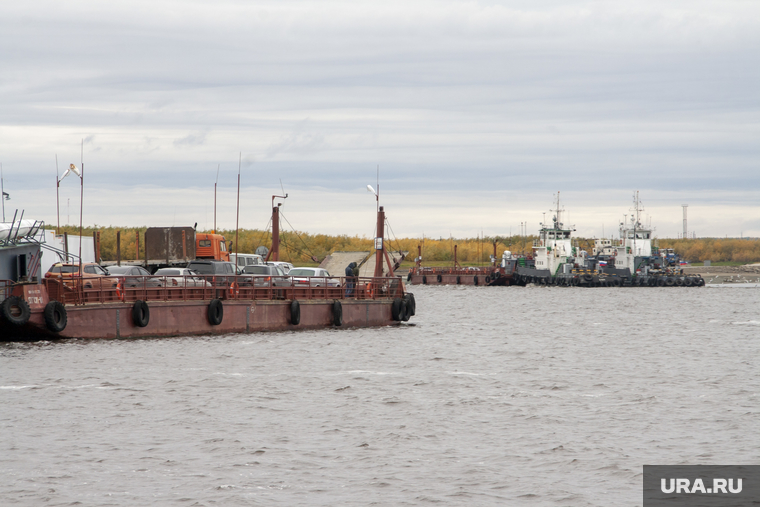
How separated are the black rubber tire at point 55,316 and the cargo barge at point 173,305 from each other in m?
0.03

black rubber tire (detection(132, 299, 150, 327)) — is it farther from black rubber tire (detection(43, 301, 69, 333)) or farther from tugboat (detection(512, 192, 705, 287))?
tugboat (detection(512, 192, 705, 287))

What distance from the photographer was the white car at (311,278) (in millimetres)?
39328

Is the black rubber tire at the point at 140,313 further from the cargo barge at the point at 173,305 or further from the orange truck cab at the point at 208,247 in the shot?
the orange truck cab at the point at 208,247

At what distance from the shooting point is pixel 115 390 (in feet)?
70.3

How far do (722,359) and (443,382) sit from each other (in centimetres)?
1225

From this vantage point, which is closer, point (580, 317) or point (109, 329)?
point (109, 329)

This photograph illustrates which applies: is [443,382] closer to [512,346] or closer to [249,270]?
[512,346]

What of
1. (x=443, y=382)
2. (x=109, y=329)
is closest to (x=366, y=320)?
(x=109, y=329)

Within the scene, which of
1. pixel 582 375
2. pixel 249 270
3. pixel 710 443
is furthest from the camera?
pixel 249 270

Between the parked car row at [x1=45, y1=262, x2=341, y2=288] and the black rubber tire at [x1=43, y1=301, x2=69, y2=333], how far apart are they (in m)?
1.15

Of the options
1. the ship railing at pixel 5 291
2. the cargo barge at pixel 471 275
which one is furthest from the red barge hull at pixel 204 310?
the cargo barge at pixel 471 275

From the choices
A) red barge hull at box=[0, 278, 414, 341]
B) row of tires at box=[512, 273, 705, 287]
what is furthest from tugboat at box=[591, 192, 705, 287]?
red barge hull at box=[0, 278, 414, 341]

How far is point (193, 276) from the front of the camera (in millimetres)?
33031

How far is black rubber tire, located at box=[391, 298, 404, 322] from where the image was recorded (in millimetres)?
42750
